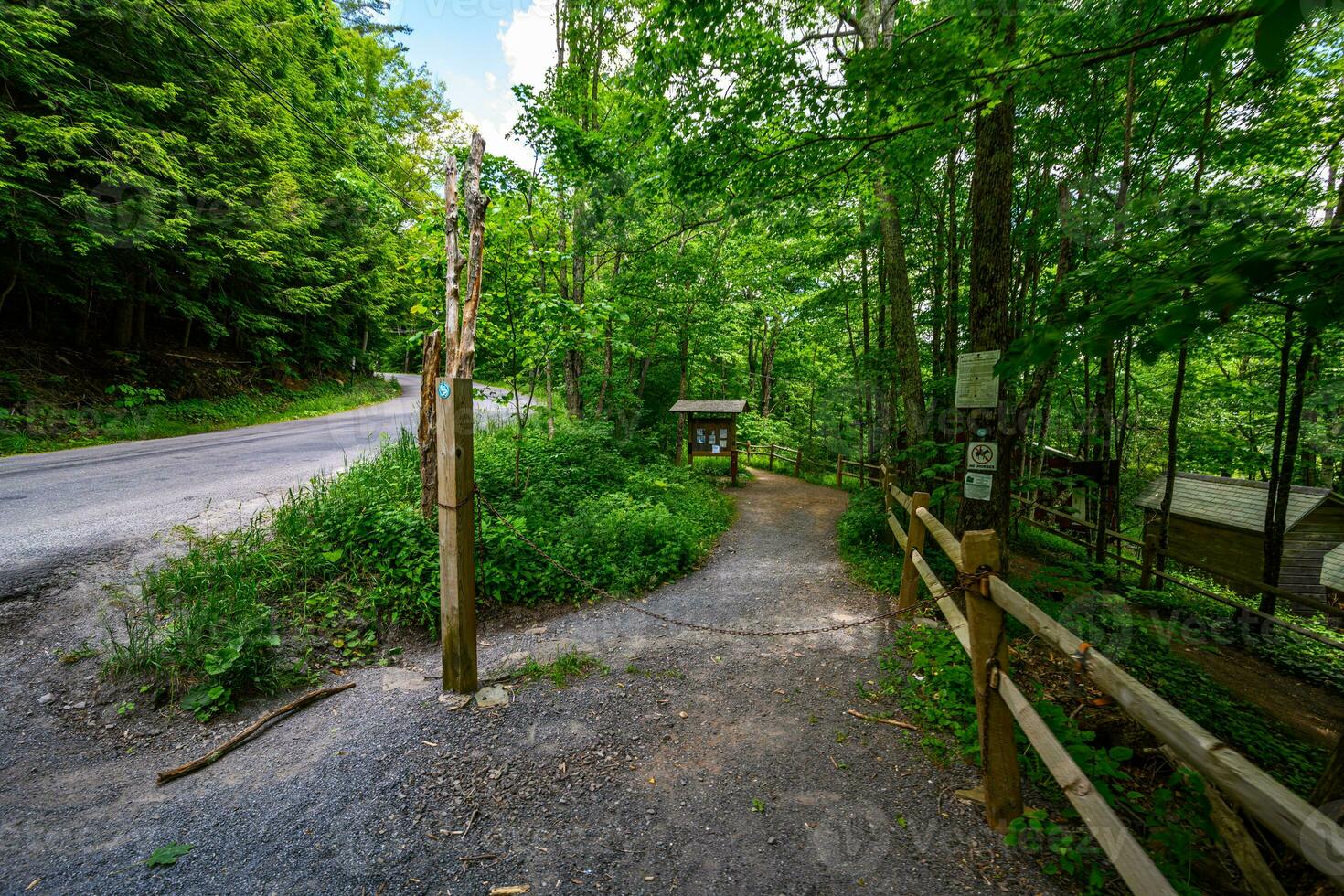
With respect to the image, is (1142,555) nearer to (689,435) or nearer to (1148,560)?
(1148,560)

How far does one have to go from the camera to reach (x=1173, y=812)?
2.48 metres

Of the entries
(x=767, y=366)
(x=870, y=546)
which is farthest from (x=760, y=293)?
(x=870, y=546)

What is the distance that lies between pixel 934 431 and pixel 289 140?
17.8m

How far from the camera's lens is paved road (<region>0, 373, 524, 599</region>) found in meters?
4.66

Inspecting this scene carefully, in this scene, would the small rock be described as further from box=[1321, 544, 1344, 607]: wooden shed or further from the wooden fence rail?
box=[1321, 544, 1344, 607]: wooden shed

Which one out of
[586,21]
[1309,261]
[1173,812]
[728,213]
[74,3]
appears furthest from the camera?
[586,21]

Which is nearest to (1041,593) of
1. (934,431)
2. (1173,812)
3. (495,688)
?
(934,431)

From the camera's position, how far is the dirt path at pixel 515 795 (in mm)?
2219

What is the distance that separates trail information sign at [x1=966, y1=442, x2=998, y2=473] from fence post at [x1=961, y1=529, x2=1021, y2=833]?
2.07 meters

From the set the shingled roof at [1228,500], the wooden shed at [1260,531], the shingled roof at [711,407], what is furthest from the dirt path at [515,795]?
the shingled roof at [1228,500]

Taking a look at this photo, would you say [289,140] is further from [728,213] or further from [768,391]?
[768,391]

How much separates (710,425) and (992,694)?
11.4 m

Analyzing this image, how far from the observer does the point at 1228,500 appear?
13336 mm

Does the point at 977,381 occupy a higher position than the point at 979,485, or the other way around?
the point at 977,381
